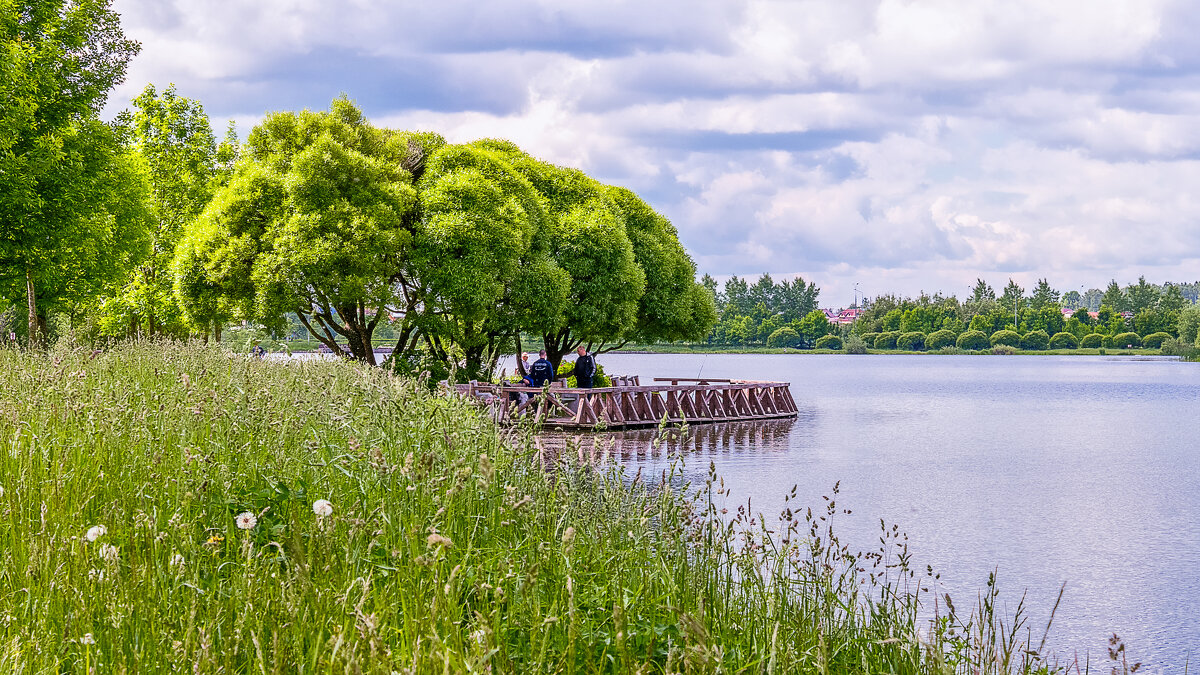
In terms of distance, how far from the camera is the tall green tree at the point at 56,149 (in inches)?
832

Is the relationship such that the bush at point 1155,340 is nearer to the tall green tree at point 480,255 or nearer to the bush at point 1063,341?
the bush at point 1063,341

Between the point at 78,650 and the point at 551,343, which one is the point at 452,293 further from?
the point at 78,650

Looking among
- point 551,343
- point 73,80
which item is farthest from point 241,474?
point 551,343

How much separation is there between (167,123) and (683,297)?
21.2 m

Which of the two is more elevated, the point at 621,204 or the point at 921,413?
the point at 621,204

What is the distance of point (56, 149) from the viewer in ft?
73.7

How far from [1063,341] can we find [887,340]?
2315 centimetres

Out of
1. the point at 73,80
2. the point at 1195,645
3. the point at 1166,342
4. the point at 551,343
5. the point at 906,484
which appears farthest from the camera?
the point at 1166,342

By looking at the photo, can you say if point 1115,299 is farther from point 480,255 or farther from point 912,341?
point 480,255

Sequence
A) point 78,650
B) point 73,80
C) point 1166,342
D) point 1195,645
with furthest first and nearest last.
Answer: point 1166,342 → point 73,80 → point 1195,645 → point 78,650

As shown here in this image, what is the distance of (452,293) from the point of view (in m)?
26.2

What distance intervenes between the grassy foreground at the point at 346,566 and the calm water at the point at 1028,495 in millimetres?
4416

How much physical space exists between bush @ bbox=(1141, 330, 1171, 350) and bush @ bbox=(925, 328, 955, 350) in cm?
2338

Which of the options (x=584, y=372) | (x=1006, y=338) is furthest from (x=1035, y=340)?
(x=584, y=372)
